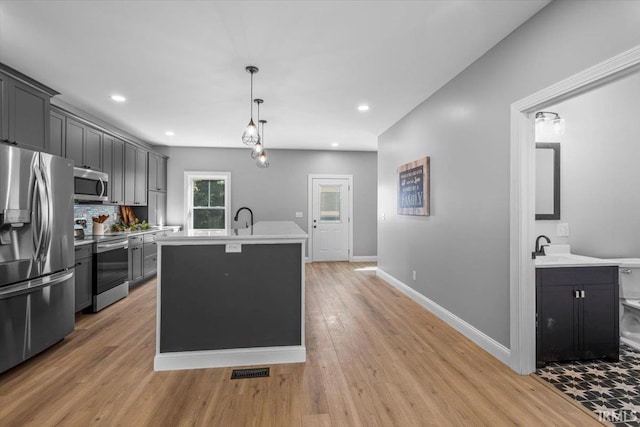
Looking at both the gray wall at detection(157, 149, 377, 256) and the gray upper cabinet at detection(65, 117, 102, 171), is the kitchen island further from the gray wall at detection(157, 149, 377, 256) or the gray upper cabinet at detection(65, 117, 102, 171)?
the gray wall at detection(157, 149, 377, 256)

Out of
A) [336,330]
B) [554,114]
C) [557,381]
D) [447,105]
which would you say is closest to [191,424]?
[336,330]

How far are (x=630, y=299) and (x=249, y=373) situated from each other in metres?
3.31

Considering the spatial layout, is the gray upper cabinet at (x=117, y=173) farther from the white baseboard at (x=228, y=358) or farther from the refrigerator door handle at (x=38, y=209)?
the white baseboard at (x=228, y=358)

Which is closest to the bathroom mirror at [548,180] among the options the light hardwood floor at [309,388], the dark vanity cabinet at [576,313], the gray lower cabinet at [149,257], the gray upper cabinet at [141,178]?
the dark vanity cabinet at [576,313]

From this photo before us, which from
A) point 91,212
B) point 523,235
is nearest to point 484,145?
point 523,235

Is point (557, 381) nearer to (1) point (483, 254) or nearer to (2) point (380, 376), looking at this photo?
(1) point (483, 254)

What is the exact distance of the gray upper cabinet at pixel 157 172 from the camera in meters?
6.19

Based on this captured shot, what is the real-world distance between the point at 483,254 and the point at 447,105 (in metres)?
1.67

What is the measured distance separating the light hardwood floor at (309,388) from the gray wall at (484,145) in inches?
22.0

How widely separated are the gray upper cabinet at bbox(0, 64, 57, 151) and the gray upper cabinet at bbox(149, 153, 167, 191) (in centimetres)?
277

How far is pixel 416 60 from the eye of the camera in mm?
2986

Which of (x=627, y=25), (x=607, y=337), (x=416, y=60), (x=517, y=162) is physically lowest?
(x=607, y=337)

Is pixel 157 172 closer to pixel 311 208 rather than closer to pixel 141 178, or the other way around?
pixel 141 178

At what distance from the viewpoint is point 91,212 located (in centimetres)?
487
